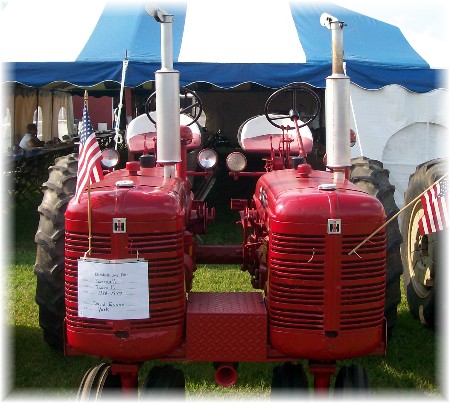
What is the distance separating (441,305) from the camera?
4.48 m

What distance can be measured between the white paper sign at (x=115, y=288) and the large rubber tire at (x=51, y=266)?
933 mm

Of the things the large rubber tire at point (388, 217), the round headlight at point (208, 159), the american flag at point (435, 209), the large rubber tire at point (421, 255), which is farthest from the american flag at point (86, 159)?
the large rubber tire at point (421, 255)

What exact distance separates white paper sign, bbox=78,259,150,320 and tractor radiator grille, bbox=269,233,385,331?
0.64m

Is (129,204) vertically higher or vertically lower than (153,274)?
higher

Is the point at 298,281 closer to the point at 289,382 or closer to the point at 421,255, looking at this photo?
the point at 289,382

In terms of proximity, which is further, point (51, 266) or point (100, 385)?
point (51, 266)

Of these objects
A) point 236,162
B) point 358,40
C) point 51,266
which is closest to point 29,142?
point 358,40

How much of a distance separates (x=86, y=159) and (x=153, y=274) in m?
→ 0.65

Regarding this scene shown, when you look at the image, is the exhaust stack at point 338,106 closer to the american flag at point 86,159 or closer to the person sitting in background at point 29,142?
the american flag at point 86,159

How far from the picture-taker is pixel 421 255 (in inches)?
188

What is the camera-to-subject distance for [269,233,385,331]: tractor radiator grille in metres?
2.92

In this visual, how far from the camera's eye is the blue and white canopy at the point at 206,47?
7.94m

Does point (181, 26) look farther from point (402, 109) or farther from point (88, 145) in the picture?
point (88, 145)

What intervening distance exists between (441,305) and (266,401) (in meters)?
1.61
